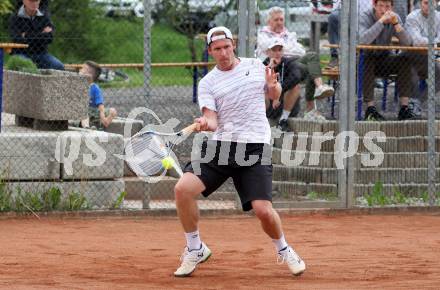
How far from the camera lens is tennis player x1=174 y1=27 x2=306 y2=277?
8.45m

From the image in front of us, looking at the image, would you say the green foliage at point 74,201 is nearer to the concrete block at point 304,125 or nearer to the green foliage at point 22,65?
the green foliage at point 22,65

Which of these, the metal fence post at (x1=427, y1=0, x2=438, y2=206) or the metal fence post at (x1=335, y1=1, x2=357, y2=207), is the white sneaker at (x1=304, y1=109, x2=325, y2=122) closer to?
the metal fence post at (x1=335, y1=1, x2=357, y2=207)

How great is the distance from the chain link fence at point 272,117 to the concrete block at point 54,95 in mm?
13

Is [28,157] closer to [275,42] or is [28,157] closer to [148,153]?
[275,42]

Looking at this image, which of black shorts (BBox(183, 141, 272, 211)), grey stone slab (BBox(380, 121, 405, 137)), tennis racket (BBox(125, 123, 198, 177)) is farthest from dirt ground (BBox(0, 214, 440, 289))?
grey stone slab (BBox(380, 121, 405, 137))

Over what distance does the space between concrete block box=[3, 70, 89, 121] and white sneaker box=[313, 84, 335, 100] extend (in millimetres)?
2927

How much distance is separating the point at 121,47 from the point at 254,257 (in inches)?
440

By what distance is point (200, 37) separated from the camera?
14172 millimetres

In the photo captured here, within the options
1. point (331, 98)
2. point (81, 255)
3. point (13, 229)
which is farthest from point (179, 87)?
point (81, 255)

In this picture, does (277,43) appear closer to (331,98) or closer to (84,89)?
(331,98)

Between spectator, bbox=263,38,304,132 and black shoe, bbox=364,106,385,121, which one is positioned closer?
spectator, bbox=263,38,304,132

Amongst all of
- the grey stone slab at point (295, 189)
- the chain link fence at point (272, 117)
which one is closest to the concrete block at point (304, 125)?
the chain link fence at point (272, 117)

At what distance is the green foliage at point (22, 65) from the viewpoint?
12.9 meters

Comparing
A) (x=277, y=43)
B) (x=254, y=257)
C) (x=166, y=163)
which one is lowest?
(x=254, y=257)
